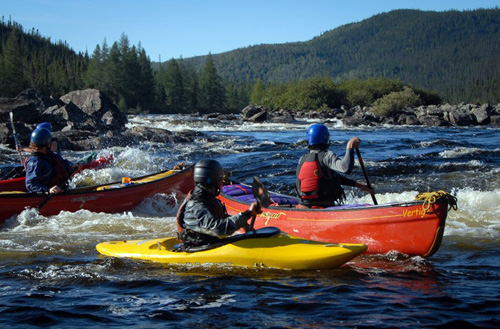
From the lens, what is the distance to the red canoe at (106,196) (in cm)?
892

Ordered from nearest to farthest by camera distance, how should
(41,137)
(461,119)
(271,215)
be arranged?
(271,215) < (41,137) < (461,119)

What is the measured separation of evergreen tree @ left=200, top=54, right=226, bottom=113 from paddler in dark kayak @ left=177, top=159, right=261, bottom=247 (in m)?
76.0

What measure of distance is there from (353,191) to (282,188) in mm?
1720

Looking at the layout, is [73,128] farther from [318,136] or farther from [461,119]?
[461,119]

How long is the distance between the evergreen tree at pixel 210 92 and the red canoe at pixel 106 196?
70.6 m

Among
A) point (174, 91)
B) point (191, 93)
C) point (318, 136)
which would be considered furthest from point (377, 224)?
point (191, 93)

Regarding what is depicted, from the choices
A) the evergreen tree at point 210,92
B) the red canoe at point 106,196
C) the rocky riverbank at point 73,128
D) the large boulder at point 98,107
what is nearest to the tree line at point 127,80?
the evergreen tree at point 210,92

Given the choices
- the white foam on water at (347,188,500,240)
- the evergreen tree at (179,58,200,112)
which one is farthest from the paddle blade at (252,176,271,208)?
the evergreen tree at (179,58,200,112)

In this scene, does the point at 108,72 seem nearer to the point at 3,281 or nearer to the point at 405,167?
the point at 405,167

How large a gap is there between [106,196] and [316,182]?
15.4 ft

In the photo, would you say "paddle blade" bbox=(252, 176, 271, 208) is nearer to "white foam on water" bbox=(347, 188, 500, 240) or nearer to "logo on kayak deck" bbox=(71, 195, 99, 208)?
"white foam on water" bbox=(347, 188, 500, 240)

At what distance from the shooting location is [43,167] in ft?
29.6

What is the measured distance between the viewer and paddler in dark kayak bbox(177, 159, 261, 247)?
17.6ft

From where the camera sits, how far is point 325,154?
22.2 feet
